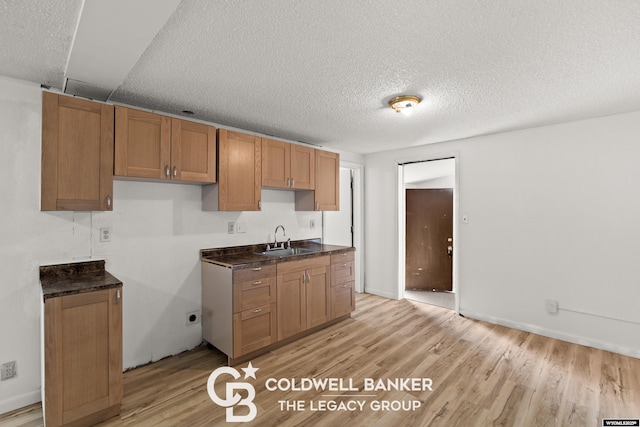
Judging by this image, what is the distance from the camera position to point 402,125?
3.34 meters

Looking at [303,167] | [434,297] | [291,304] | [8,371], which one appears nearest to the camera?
[8,371]

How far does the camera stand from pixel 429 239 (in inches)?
202

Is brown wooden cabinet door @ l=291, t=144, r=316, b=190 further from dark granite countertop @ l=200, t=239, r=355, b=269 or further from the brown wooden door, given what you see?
the brown wooden door

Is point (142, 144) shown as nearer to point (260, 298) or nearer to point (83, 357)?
point (83, 357)

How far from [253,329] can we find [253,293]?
1.09 feet

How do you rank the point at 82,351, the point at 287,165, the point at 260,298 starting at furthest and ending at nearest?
the point at 287,165 → the point at 260,298 → the point at 82,351

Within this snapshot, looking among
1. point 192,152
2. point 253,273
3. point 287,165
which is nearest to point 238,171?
point 192,152

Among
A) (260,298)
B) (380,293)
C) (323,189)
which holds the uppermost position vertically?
(323,189)

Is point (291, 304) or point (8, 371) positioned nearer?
point (8, 371)

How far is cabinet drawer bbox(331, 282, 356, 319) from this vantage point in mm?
3614

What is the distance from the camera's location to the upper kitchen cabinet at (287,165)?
3.28m

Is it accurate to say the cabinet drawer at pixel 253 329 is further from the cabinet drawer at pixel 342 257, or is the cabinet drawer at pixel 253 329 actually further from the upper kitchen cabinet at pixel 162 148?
the upper kitchen cabinet at pixel 162 148

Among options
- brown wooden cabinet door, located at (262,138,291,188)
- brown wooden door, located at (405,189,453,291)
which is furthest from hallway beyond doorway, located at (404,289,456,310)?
brown wooden cabinet door, located at (262,138,291,188)

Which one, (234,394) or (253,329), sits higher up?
(253,329)
